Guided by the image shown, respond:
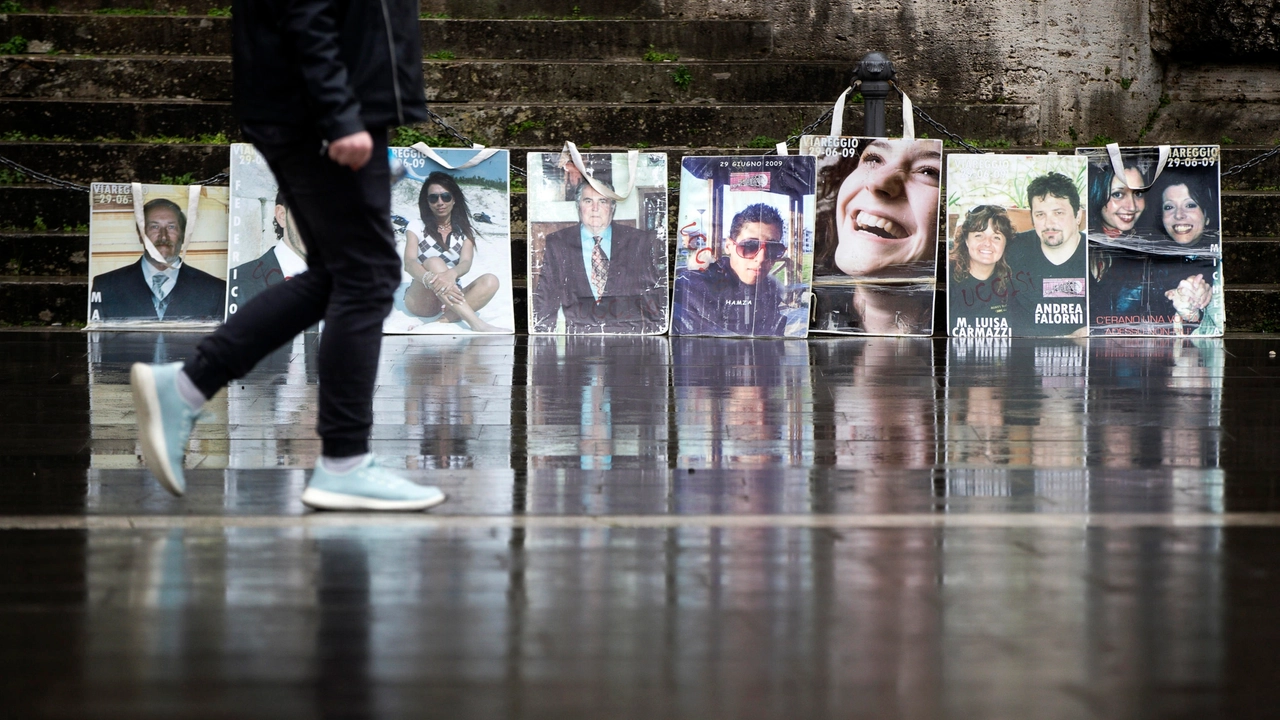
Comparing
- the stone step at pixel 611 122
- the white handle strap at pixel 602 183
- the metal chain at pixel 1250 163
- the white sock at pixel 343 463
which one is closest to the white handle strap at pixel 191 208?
the stone step at pixel 611 122

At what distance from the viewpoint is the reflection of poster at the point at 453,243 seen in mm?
9047

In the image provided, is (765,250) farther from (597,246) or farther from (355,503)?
(355,503)

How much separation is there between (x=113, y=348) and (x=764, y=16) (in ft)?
20.2

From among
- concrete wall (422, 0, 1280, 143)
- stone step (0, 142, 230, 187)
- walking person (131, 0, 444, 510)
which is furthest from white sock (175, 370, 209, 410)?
concrete wall (422, 0, 1280, 143)

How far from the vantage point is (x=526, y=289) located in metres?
9.53

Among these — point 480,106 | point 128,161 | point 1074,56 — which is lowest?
point 128,161

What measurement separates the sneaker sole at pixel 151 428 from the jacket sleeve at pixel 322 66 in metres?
0.81

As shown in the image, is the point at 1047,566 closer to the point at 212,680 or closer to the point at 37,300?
the point at 212,680

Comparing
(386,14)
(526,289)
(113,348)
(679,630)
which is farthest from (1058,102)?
(679,630)

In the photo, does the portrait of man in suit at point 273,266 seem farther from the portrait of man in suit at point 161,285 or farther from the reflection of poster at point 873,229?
the reflection of poster at point 873,229

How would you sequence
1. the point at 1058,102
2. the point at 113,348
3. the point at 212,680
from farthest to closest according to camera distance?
the point at 1058,102
the point at 113,348
the point at 212,680

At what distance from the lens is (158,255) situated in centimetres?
921

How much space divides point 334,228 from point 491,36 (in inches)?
307

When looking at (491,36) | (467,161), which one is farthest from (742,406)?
(491,36)
